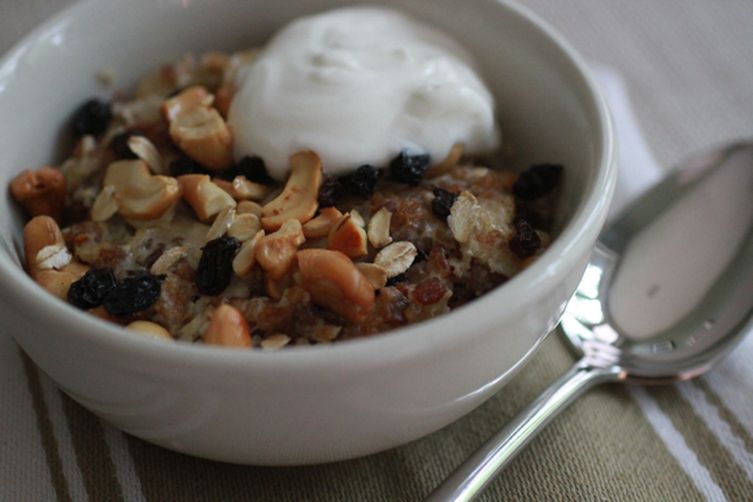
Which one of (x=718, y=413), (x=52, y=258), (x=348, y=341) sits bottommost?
(x=718, y=413)

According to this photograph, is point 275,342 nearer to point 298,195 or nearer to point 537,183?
point 298,195

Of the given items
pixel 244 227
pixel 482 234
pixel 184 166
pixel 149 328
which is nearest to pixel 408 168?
pixel 482 234

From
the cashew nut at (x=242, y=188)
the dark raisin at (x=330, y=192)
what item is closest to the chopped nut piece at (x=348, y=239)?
the dark raisin at (x=330, y=192)

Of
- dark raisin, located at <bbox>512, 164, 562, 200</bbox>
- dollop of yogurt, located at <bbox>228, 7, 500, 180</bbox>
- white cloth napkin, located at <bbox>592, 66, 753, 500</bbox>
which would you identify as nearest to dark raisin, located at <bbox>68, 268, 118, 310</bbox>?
dollop of yogurt, located at <bbox>228, 7, 500, 180</bbox>

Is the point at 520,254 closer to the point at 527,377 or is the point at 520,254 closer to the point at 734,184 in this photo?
the point at 527,377

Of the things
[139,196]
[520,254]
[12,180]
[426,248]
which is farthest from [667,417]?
[12,180]
